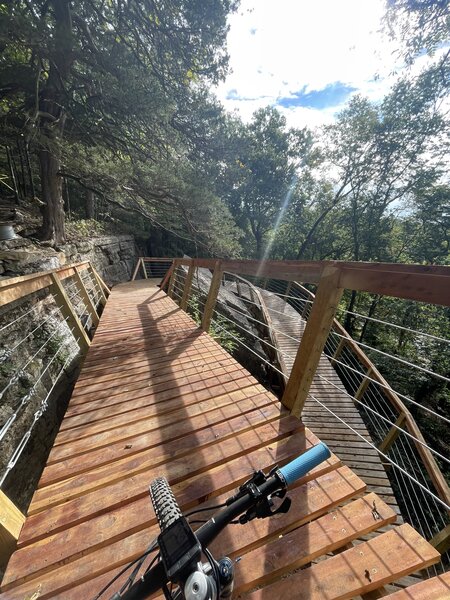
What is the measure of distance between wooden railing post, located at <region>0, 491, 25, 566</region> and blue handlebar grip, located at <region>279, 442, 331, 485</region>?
1257 millimetres

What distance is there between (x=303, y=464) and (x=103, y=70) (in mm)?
6256

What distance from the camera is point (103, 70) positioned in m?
4.24

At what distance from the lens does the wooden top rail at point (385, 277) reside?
0.95m

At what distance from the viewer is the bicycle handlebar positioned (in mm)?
491

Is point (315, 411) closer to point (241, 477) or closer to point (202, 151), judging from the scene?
point (241, 477)

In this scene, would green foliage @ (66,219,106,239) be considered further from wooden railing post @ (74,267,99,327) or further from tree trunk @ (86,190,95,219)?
wooden railing post @ (74,267,99,327)

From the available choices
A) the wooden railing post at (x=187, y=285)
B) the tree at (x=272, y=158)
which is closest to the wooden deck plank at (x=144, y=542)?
the wooden railing post at (x=187, y=285)

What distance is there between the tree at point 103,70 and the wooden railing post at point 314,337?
15.5 feet

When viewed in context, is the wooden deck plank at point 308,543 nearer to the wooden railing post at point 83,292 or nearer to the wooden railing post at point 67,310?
the wooden railing post at point 67,310

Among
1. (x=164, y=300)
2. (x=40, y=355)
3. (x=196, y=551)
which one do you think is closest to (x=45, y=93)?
(x=164, y=300)

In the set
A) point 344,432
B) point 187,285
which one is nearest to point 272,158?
point 187,285

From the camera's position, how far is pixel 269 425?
66.1 inches

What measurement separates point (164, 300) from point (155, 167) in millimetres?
3137

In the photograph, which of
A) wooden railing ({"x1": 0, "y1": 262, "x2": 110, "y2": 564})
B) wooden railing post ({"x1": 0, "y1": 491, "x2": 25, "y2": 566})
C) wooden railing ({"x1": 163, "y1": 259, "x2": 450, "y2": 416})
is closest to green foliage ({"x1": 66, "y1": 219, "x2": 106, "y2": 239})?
wooden railing ({"x1": 0, "y1": 262, "x2": 110, "y2": 564})
